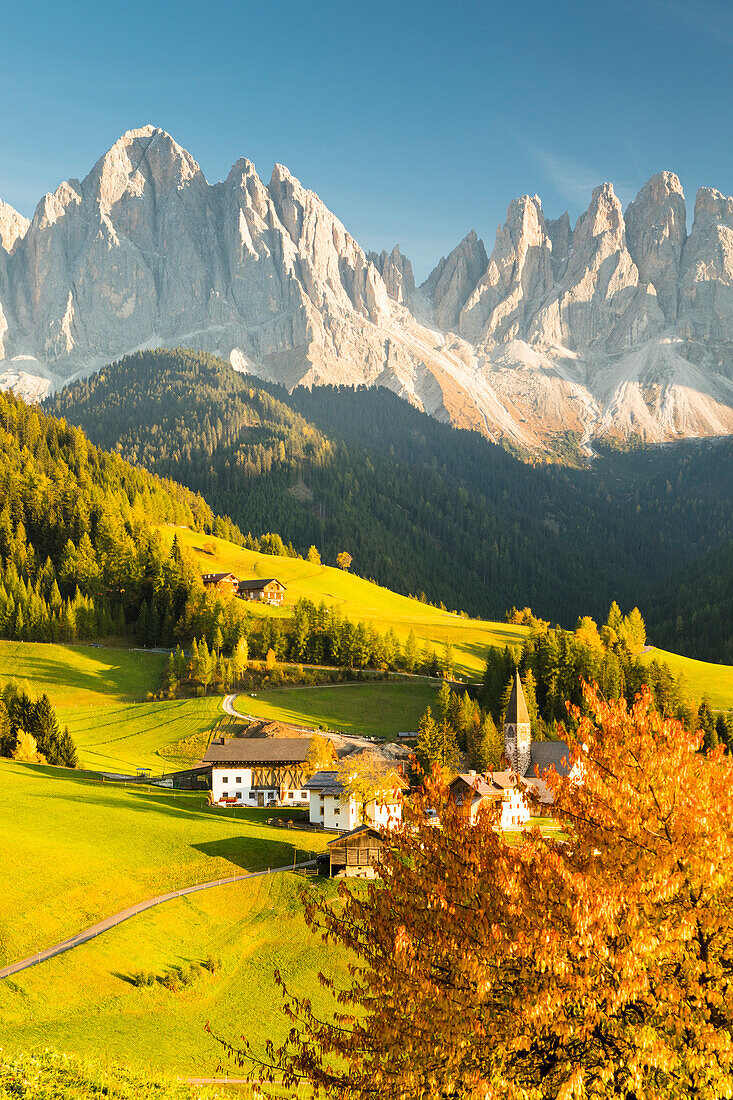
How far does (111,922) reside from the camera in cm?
3862

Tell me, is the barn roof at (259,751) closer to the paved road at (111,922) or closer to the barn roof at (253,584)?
the paved road at (111,922)

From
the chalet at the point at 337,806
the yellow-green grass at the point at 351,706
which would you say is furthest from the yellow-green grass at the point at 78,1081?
the yellow-green grass at the point at 351,706

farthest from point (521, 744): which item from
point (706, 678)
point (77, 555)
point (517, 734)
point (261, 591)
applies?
point (77, 555)

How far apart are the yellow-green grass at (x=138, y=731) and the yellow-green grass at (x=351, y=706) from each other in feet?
18.7

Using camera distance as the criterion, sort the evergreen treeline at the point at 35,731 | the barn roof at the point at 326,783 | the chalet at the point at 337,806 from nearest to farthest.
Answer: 1. the chalet at the point at 337,806
2. the barn roof at the point at 326,783
3. the evergreen treeline at the point at 35,731

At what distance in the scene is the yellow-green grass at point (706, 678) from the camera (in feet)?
367

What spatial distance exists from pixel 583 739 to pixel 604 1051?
212 inches

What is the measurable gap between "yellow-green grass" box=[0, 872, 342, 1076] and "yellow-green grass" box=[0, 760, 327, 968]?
9.34 ft

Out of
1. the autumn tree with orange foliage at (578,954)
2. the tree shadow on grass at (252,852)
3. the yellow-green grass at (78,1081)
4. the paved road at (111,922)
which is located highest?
the autumn tree with orange foliage at (578,954)

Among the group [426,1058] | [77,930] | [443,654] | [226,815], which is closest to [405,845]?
[426,1058]

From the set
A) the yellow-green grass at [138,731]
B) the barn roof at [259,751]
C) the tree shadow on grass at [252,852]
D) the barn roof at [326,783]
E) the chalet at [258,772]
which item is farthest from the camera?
the yellow-green grass at [138,731]

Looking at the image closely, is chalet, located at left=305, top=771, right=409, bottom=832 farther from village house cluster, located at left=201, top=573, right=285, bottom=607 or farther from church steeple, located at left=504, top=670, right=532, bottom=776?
village house cluster, located at left=201, top=573, right=285, bottom=607

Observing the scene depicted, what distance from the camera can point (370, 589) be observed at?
184 meters

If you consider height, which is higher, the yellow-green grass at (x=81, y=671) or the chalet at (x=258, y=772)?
the yellow-green grass at (x=81, y=671)
